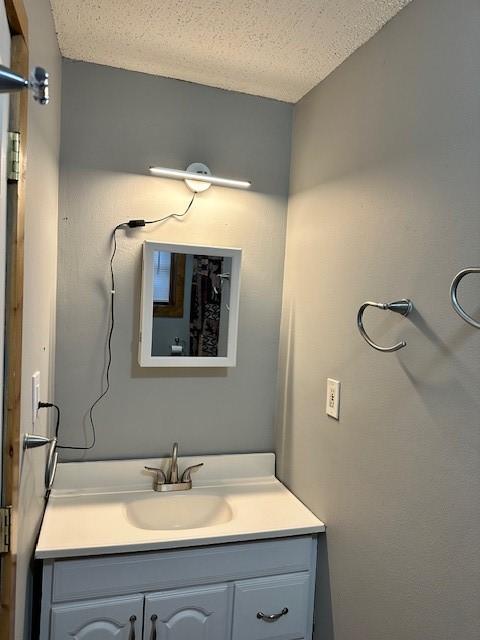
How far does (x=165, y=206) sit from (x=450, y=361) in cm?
120

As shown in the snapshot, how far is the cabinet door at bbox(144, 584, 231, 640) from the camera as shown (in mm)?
1387

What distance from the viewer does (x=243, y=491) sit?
5.87 feet

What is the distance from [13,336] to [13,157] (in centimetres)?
36

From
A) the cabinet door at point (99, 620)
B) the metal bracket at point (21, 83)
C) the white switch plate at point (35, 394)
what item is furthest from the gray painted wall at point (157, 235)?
the metal bracket at point (21, 83)

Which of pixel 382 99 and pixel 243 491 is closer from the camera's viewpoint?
pixel 382 99

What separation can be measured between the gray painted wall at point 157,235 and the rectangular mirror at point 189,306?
0.08 m

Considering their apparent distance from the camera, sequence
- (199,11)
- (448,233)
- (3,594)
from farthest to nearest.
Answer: (199,11)
(448,233)
(3,594)

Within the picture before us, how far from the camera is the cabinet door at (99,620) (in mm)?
1321

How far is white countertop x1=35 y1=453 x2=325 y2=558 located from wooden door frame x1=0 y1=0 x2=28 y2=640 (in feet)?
1.16

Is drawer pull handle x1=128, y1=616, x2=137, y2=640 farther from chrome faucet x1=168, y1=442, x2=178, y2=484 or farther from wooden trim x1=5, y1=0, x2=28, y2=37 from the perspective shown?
wooden trim x1=5, y1=0, x2=28, y2=37

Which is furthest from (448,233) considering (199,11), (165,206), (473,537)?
(165,206)

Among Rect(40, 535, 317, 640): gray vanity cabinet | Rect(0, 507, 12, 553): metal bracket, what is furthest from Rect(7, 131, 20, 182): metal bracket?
Rect(40, 535, 317, 640): gray vanity cabinet

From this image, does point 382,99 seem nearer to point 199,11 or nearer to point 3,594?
point 199,11

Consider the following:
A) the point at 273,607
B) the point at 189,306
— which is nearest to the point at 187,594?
the point at 273,607
